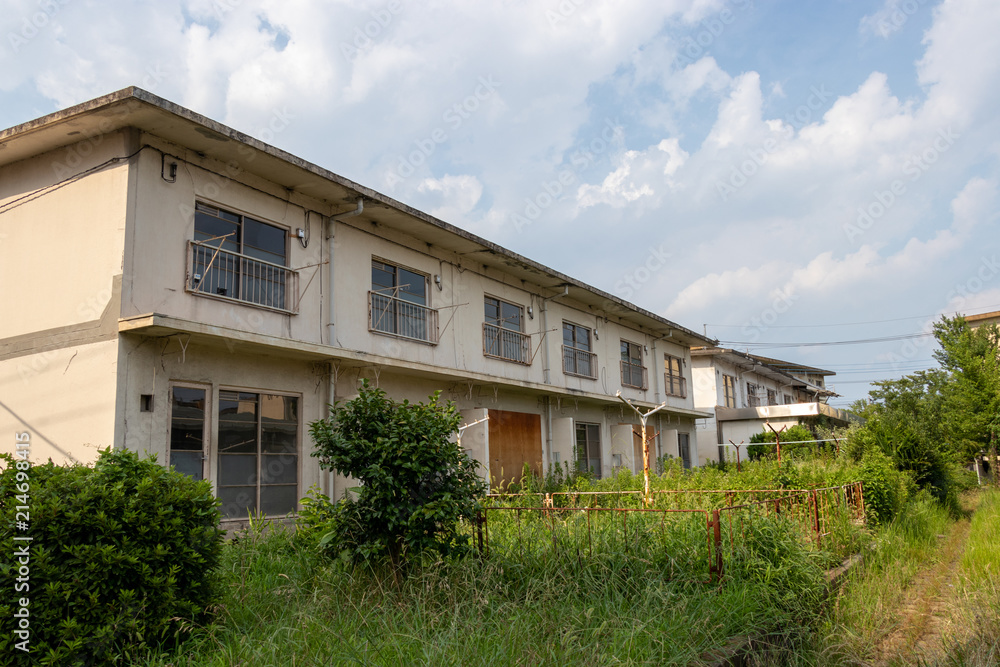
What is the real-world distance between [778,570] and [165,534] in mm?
5130

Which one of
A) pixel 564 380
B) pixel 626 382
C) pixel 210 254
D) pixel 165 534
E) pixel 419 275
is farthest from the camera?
pixel 626 382

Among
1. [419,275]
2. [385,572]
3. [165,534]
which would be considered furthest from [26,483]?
[419,275]

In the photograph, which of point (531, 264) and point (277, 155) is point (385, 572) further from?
point (531, 264)

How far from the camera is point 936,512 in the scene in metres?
15.2

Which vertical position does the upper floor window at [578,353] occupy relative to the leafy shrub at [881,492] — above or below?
above

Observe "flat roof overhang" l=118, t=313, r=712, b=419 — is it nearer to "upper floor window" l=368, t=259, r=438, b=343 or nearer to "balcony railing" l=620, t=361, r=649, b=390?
"upper floor window" l=368, t=259, r=438, b=343

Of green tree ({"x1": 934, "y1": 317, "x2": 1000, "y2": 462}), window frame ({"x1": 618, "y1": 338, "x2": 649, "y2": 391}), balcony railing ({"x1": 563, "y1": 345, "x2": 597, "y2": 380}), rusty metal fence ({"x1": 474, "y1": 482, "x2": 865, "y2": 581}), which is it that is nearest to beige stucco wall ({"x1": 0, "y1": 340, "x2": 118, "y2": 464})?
rusty metal fence ({"x1": 474, "y1": 482, "x2": 865, "y2": 581})

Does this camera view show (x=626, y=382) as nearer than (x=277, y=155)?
No

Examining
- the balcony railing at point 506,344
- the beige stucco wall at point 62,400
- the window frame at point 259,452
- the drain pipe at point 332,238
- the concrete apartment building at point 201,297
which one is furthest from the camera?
the balcony railing at point 506,344

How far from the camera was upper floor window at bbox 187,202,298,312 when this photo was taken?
10578 mm

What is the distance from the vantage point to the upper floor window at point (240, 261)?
10.6m

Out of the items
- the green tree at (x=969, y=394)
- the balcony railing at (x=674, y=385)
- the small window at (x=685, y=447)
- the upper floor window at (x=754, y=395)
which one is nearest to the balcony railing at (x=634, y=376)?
the balcony railing at (x=674, y=385)

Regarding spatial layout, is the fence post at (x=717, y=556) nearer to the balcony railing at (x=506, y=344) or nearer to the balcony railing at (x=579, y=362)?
the balcony railing at (x=506, y=344)

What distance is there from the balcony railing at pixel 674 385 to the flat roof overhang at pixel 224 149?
10.9m
